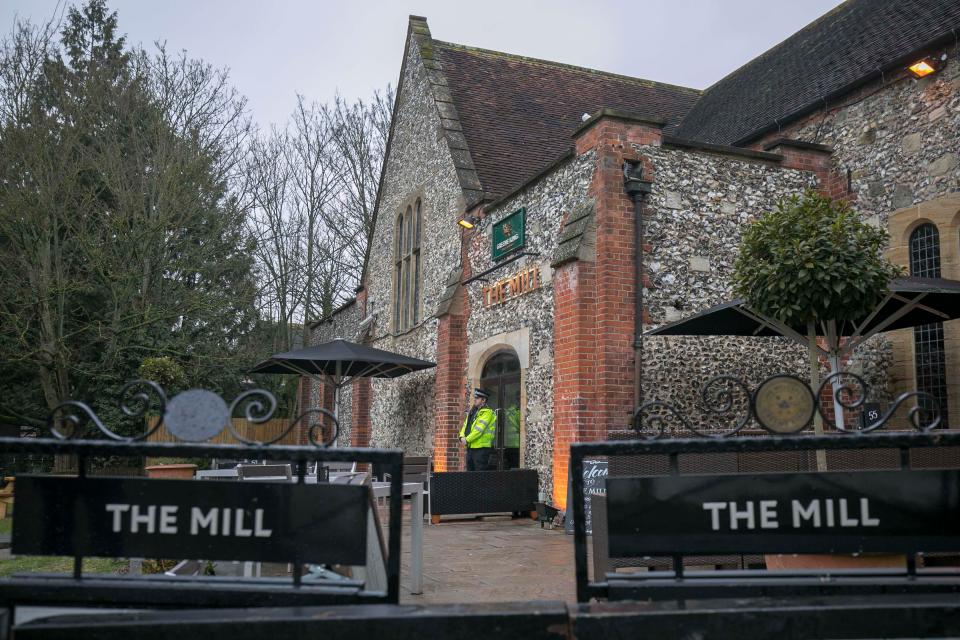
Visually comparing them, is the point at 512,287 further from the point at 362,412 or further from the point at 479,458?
the point at 362,412

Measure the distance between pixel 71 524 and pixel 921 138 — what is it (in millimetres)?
9789

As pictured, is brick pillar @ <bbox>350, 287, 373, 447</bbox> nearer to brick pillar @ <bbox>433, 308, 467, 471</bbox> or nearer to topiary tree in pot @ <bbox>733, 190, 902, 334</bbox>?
brick pillar @ <bbox>433, 308, 467, 471</bbox>

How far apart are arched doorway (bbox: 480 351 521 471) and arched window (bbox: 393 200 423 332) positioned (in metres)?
4.29

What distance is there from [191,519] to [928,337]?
30.5 ft

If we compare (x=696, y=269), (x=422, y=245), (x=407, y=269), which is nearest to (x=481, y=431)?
(x=696, y=269)

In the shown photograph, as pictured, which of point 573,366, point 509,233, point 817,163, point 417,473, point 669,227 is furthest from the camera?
point 509,233

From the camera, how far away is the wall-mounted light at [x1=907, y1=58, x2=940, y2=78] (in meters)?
8.95

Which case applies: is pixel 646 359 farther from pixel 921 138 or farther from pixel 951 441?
pixel 951 441

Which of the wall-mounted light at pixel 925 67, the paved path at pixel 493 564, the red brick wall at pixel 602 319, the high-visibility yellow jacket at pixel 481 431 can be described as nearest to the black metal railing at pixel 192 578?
the paved path at pixel 493 564

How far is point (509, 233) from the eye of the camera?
1204 centimetres

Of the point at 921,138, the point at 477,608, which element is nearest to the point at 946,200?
the point at 921,138

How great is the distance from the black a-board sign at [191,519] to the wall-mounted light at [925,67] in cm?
916

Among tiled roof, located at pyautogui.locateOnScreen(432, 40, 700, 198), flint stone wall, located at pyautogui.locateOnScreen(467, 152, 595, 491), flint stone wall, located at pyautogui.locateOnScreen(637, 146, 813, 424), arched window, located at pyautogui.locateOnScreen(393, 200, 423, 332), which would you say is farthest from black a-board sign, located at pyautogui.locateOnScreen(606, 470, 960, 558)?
arched window, located at pyautogui.locateOnScreen(393, 200, 423, 332)

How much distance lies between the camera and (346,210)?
27.4 m
